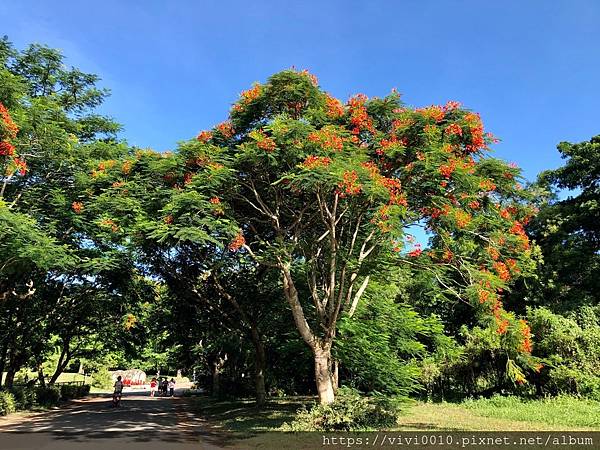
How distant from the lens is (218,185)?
1194cm

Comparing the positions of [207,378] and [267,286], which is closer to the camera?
[267,286]

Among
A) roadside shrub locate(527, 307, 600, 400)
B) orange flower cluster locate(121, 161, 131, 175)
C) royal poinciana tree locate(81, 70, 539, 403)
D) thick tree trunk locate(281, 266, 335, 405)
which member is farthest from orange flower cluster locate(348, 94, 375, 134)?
roadside shrub locate(527, 307, 600, 400)

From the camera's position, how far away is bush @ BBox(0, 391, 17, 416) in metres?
17.5

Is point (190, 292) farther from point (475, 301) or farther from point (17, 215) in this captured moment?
point (475, 301)

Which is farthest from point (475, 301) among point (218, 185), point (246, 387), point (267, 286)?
point (246, 387)

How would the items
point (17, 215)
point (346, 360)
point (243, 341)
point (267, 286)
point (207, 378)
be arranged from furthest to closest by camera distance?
point (207, 378)
point (243, 341)
point (267, 286)
point (346, 360)
point (17, 215)

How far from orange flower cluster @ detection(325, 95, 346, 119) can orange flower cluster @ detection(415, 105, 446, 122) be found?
196cm

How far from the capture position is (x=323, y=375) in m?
12.9

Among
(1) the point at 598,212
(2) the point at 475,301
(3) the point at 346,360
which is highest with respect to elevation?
(1) the point at 598,212

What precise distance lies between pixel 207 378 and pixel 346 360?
2413cm

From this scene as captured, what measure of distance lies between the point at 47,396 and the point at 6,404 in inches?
244

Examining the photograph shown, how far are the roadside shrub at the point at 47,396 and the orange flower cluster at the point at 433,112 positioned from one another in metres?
21.4

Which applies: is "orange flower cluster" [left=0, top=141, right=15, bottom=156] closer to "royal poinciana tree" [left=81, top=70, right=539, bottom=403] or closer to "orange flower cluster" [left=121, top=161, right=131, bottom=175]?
"royal poinciana tree" [left=81, top=70, right=539, bottom=403]

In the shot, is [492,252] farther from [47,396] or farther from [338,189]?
[47,396]
